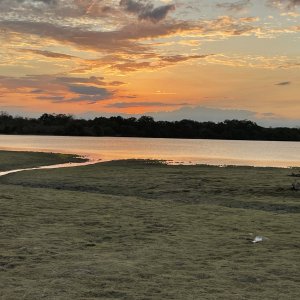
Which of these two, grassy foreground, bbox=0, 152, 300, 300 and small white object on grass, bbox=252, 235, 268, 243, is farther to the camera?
small white object on grass, bbox=252, 235, 268, 243

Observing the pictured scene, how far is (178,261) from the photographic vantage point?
11578 mm

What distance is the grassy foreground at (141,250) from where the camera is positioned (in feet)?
29.9

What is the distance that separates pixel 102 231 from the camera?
15797mm

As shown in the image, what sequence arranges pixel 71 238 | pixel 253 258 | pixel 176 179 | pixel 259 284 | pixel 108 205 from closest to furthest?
1. pixel 259 284
2. pixel 253 258
3. pixel 71 238
4. pixel 108 205
5. pixel 176 179

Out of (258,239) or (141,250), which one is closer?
(141,250)

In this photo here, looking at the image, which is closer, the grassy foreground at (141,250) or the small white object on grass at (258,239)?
the grassy foreground at (141,250)

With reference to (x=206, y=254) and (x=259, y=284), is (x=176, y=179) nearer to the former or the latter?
(x=206, y=254)

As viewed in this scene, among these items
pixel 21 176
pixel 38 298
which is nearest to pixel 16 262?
pixel 38 298

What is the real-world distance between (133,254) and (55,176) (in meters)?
32.7

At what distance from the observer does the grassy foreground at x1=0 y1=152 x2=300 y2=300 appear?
9125 mm

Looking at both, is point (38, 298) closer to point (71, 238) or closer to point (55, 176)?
point (71, 238)

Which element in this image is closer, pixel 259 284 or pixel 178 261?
pixel 259 284

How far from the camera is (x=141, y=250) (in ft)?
42.1

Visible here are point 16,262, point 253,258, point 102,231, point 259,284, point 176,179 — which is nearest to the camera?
point 259,284
